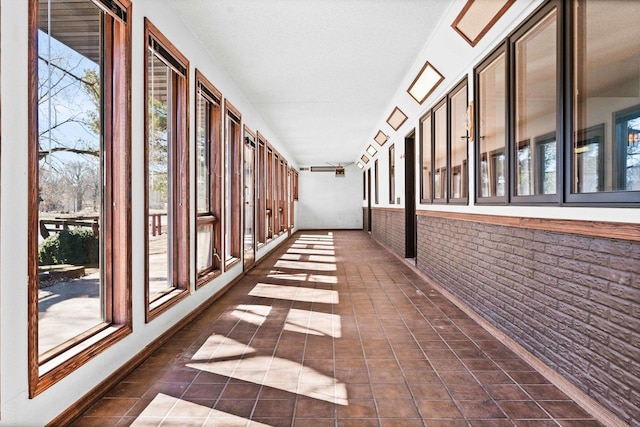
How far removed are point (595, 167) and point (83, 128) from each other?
3.04m

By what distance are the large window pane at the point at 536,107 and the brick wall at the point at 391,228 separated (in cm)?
479

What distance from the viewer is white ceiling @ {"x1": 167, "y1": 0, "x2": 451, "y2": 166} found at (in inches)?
143

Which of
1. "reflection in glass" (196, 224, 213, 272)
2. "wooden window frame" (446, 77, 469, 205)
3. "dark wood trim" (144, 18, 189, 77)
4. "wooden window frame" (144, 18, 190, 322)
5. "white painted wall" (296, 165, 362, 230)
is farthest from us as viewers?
"white painted wall" (296, 165, 362, 230)

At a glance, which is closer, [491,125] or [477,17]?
[477,17]

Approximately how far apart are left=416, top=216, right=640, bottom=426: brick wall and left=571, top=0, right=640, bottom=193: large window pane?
44 centimetres

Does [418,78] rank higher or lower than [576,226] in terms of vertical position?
higher

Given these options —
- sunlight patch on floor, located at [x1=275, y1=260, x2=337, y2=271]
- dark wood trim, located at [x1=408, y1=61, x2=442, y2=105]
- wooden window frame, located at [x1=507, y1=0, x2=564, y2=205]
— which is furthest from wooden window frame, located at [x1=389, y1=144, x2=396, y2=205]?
wooden window frame, located at [x1=507, y1=0, x2=564, y2=205]

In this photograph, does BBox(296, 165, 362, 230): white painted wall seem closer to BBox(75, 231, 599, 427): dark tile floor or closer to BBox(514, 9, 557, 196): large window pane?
BBox(75, 231, 599, 427): dark tile floor

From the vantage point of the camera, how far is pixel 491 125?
155 inches

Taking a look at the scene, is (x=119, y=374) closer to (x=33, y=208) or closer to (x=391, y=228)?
(x=33, y=208)

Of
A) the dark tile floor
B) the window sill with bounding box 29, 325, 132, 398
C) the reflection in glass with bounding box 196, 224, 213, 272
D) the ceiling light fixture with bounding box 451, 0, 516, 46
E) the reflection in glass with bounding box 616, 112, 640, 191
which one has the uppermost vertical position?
the ceiling light fixture with bounding box 451, 0, 516, 46

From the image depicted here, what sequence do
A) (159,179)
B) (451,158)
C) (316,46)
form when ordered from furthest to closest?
(451,158), (316,46), (159,179)

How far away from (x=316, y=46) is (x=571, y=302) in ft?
11.5

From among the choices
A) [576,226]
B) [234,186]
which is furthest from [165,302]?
[576,226]
